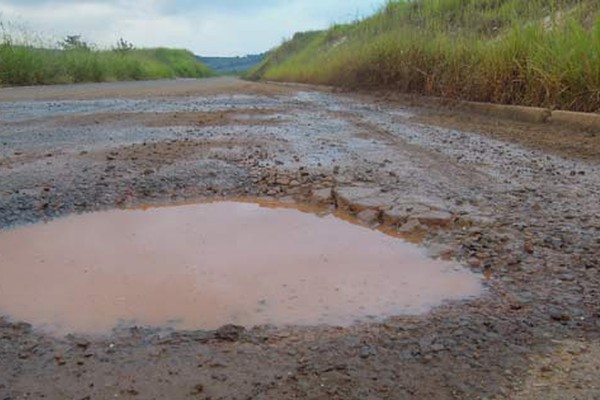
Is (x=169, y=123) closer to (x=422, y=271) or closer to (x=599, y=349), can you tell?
(x=422, y=271)

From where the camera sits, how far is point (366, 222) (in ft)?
8.64

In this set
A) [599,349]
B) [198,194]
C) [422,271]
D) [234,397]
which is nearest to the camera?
[234,397]

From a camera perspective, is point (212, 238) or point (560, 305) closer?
point (560, 305)

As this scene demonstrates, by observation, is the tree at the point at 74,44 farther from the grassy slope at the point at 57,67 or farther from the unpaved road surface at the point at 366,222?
the unpaved road surface at the point at 366,222

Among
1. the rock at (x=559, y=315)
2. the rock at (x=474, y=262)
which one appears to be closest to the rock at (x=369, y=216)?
the rock at (x=474, y=262)

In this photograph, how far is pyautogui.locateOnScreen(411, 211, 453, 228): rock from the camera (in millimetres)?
2520

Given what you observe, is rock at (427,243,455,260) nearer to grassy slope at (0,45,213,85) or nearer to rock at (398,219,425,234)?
rock at (398,219,425,234)

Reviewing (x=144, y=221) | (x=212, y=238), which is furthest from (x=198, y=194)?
(x=212, y=238)

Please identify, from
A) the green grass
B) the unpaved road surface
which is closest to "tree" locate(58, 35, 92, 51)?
the green grass

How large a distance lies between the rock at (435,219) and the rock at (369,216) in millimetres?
180

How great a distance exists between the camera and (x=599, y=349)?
1460 millimetres

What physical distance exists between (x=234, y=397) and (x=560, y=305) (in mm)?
1050

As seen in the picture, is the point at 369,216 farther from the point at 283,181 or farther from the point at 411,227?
the point at 283,181

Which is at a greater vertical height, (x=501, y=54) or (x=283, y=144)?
(x=501, y=54)
